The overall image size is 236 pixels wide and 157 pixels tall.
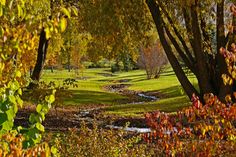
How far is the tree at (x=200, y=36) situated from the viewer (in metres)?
14.3

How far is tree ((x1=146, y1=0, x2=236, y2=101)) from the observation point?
14.3 metres

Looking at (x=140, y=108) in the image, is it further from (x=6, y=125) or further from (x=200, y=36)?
(x=6, y=125)

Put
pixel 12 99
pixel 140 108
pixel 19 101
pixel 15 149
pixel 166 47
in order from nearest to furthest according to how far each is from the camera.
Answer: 1. pixel 15 149
2. pixel 12 99
3. pixel 19 101
4. pixel 166 47
5. pixel 140 108

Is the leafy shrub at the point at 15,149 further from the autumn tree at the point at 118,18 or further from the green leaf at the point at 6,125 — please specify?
the autumn tree at the point at 118,18

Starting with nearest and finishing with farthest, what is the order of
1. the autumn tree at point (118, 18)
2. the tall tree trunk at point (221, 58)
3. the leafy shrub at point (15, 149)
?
the leafy shrub at point (15, 149) → the tall tree trunk at point (221, 58) → the autumn tree at point (118, 18)

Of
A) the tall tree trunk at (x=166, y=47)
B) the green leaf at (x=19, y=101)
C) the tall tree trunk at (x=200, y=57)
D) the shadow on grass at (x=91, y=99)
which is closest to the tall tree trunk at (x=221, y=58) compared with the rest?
the tall tree trunk at (x=200, y=57)

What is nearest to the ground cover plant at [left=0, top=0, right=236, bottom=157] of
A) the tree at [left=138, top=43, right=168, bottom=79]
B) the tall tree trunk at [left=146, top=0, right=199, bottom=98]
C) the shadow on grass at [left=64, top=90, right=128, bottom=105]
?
the tall tree trunk at [left=146, top=0, right=199, bottom=98]

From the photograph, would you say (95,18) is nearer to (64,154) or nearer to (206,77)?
(206,77)

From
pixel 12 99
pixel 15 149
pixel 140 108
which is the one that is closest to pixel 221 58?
pixel 12 99

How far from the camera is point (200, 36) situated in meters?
14.4

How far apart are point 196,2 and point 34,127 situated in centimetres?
958

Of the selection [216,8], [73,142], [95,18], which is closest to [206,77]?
[216,8]

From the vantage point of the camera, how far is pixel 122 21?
53.0ft

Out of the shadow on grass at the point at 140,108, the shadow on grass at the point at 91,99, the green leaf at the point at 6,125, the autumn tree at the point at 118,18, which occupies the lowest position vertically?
the shadow on grass at the point at 140,108
